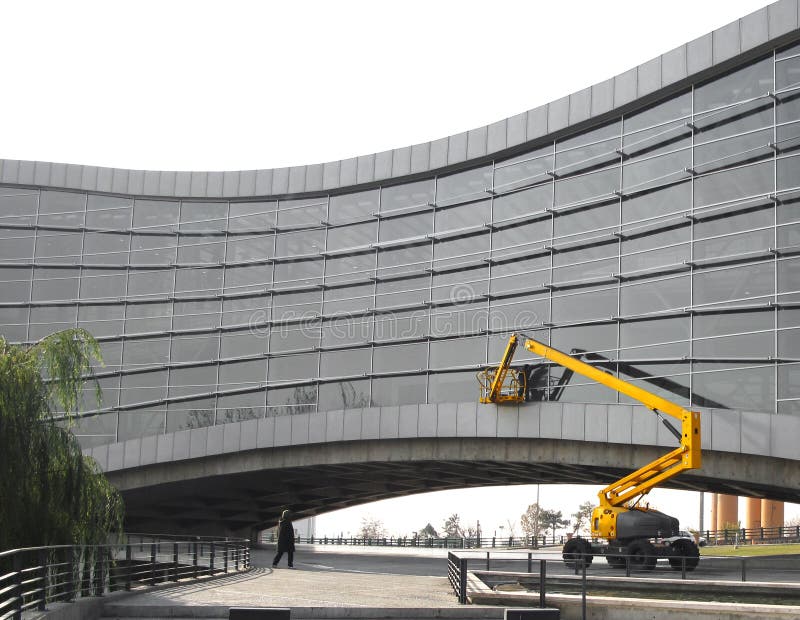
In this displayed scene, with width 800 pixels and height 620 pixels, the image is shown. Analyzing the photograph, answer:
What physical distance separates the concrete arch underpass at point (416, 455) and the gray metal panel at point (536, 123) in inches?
379

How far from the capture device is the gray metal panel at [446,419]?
36969 millimetres

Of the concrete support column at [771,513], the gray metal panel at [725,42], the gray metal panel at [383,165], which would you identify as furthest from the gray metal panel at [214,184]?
the concrete support column at [771,513]

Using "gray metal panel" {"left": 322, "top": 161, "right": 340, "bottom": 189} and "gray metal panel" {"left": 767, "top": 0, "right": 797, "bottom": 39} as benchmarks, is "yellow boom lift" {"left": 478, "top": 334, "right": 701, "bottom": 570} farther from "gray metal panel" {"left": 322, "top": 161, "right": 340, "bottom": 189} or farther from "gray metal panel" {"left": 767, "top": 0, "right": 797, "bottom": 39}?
"gray metal panel" {"left": 322, "top": 161, "right": 340, "bottom": 189}

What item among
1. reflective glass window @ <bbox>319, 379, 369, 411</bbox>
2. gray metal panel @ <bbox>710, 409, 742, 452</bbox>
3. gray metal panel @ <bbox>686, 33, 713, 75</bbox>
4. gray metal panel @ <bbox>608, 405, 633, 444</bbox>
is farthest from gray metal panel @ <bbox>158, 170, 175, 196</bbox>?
gray metal panel @ <bbox>710, 409, 742, 452</bbox>

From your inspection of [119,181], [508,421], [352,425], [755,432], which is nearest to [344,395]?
[352,425]

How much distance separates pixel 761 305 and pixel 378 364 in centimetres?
1475

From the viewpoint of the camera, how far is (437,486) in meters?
54.4

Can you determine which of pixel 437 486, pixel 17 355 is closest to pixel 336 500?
pixel 437 486

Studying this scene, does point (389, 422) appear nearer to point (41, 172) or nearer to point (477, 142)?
point (477, 142)

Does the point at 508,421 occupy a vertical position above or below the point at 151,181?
below

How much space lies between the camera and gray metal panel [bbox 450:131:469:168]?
4025 cm

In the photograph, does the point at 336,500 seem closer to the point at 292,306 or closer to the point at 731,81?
the point at 292,306

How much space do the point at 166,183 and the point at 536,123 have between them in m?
16.6

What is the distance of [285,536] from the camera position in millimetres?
30844
